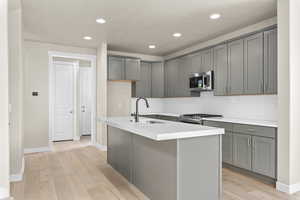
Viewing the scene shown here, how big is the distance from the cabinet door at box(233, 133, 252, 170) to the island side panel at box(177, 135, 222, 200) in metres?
1.30

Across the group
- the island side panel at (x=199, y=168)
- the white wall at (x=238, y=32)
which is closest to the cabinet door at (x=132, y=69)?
the white wall at (x=238, y=32)

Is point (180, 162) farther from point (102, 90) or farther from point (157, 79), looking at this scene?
point (157, 79)

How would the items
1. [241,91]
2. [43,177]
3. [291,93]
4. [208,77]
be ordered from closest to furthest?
[291,93] → [43,177] → [241,91] → [208,77]

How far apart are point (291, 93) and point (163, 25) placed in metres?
2.38

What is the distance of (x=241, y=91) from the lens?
3.64 m

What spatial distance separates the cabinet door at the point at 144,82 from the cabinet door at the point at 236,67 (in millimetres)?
2601

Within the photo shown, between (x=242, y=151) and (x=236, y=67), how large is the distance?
155cm

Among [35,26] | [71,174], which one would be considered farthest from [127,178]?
[35,26]

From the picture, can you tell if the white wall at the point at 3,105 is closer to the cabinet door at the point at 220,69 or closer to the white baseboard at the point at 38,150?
the white baseboard at the point at 38,150

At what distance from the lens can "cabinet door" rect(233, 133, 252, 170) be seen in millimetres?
3197

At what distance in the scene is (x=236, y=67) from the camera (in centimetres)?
375

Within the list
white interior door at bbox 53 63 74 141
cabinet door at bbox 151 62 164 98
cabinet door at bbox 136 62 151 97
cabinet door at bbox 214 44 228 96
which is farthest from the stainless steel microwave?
white interior door at bbox 53 63 74 141

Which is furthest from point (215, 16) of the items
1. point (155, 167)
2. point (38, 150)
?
point (38, 150)

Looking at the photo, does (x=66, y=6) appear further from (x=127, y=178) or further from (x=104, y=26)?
(x=127, y=178)
